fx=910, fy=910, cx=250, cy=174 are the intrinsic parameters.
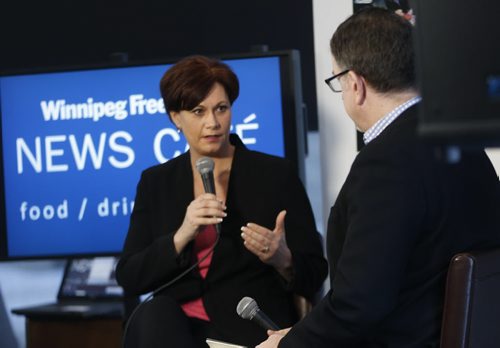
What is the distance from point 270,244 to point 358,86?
0.85 m

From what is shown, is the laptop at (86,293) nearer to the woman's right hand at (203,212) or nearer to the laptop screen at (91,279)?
the laptop screen at (91,279)

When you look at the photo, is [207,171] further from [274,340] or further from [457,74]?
[457,74]

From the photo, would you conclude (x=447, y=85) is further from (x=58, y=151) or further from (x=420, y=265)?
(x=58, y=151)

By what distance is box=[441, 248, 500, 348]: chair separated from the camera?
1873 millimetres

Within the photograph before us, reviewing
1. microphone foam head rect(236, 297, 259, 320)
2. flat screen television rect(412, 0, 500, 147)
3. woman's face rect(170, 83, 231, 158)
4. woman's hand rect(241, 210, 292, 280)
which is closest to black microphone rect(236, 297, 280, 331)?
microphone foam head rect(236, 297, 259, 320)

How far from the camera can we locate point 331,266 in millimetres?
2127

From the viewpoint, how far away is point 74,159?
3.92 meters

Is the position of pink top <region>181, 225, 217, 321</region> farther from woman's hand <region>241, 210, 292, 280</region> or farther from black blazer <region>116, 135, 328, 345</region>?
woman's hand <region>241, 210, 292, 280</region>

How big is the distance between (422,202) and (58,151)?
2.37 metres

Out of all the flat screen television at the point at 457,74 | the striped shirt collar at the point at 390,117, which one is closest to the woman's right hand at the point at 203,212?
the striped shirt collar at the point at 390,117

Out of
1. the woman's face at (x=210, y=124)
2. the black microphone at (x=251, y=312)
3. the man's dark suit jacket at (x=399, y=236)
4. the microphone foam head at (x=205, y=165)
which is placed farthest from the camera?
the woman's face at (x=210, y=124)

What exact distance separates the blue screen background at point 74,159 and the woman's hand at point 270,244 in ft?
3.70

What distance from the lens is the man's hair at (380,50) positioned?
1.96 m

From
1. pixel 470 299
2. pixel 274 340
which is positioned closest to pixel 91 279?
pixel 274 340
